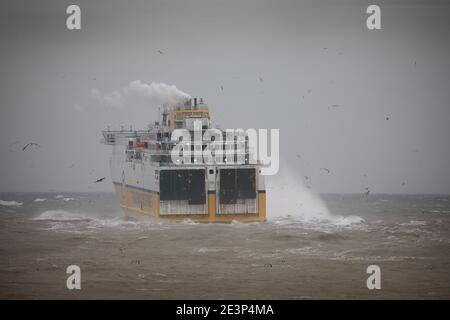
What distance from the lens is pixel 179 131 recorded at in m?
55.1

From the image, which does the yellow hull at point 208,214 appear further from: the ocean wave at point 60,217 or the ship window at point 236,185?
the ocean wave at point 60,217

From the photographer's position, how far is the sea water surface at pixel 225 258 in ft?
104

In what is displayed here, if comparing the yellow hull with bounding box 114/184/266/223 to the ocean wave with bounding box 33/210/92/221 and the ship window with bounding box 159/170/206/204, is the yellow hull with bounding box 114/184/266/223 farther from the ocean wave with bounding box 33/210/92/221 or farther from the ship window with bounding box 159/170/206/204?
the ocean wave with bounding box 33/210/92/221

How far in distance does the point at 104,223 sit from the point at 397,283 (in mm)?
28073

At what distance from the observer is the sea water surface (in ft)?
104

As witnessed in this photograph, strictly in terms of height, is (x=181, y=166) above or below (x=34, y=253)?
above

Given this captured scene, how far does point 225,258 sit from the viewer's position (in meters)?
39.7

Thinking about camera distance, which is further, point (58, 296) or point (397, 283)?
point (397, 283)

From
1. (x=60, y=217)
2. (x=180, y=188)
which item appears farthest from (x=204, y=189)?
(x=60, y=217)

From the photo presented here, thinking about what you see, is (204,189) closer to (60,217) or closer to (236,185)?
(236,185)

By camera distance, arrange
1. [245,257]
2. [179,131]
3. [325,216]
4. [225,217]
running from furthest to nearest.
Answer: [325,216] → [179,131] → [225,217] → [245,257]

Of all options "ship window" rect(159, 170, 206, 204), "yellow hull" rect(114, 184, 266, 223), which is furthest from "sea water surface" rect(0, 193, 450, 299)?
"ship window" rect(159, 170, 206, 204)
